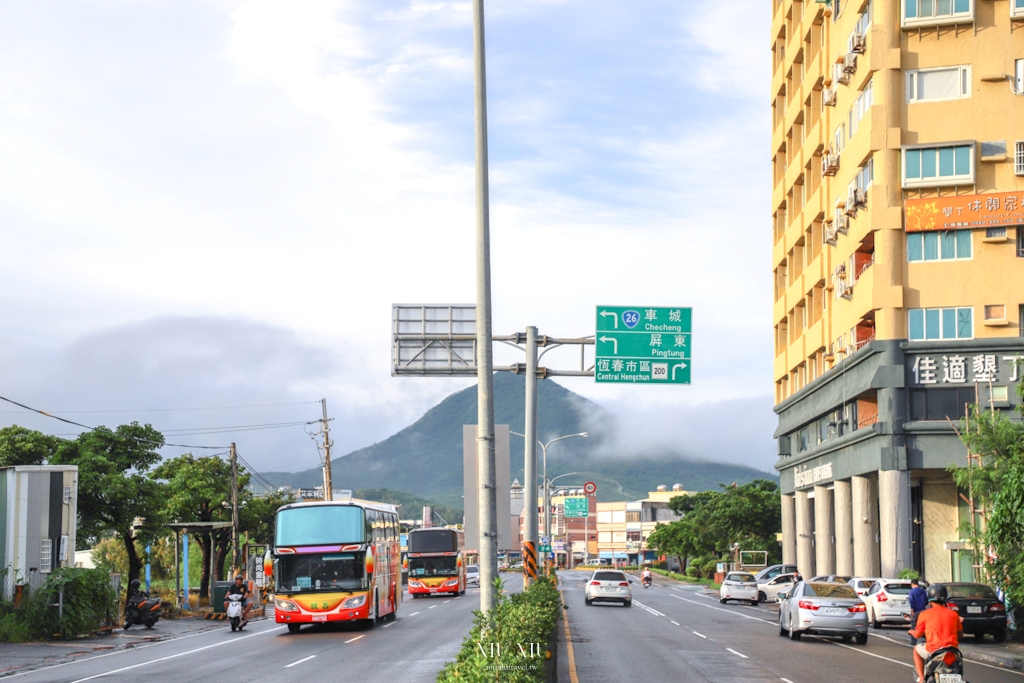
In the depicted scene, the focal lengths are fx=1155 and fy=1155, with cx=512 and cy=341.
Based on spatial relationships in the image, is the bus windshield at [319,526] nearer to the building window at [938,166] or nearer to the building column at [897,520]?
the building column at [897,520]

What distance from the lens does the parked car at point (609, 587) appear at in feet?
168

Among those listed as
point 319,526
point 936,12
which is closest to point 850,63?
point 936,12

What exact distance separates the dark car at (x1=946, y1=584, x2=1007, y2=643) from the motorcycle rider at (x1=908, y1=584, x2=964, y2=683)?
49.5ft

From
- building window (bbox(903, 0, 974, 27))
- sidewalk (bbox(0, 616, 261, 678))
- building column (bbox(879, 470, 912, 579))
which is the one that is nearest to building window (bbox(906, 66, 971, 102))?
building window (bbox(903, 0, 974, 27))

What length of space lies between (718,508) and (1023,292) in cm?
5349

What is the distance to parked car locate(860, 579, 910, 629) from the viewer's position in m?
35.2

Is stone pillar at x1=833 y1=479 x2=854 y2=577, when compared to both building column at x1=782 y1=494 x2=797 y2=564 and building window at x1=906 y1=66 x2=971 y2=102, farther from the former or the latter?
building window at x1=906 y1=66 x2=971 y2=102

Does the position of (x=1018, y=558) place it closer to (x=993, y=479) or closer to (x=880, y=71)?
(x=993, y=479)

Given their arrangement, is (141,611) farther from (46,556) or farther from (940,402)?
(940,402)

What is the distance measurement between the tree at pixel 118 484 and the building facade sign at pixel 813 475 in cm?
3014

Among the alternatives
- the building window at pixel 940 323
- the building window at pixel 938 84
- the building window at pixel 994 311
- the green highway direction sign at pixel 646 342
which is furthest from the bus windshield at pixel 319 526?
the building window at pixel 938 84

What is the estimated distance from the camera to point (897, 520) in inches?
1738

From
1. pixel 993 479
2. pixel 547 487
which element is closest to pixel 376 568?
pixel 993 479

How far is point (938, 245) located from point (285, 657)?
30699 mm
